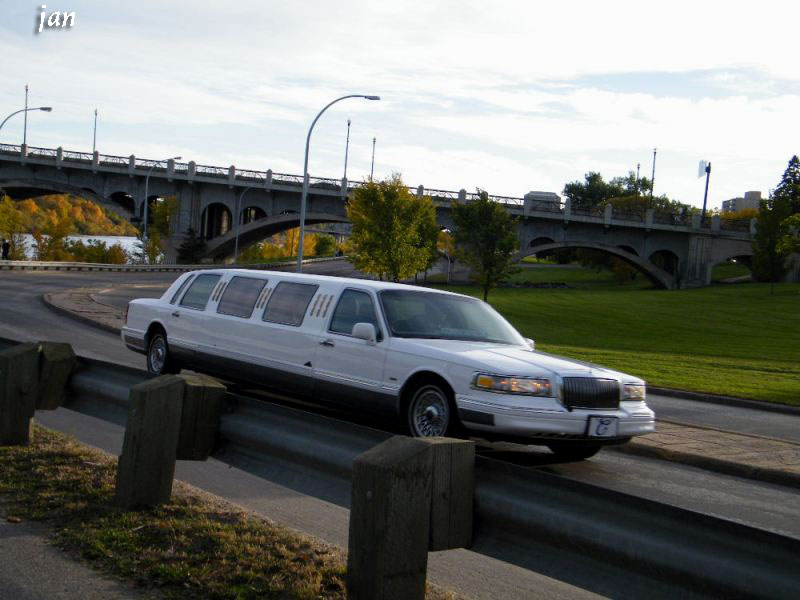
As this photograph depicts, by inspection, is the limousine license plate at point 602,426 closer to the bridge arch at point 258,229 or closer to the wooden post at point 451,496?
the wooden post at point 451,496

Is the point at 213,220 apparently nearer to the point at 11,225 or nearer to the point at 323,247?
the point at 11,225

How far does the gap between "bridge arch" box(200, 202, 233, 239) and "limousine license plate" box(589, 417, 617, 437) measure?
87.4 meters

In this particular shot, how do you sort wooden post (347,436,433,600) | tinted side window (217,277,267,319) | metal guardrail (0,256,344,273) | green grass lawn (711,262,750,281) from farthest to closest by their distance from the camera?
green grass lawn (711,262,750,281) → metal guardrail (0,256,344,273) → tinted side window (217,277,267,319) → wooden post (347,436,433,600)

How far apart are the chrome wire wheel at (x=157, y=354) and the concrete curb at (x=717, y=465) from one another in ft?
18.9

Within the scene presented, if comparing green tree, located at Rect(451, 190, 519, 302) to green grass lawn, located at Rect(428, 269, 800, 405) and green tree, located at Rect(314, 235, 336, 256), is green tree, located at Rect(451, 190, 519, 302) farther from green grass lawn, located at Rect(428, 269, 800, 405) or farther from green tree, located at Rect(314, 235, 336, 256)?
green tree, located at Rect(314, 235, 336, 256)

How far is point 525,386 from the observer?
854cm

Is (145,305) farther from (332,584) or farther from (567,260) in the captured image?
(567,260)

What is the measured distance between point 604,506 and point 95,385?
4.61 metres

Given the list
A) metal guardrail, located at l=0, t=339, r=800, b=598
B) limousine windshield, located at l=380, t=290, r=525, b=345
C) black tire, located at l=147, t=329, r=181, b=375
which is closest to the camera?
metal guardrail, located at l=0, t=339, r=800, b=598

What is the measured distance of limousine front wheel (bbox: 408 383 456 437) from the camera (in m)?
8.79

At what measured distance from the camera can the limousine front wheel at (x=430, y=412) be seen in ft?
28.8

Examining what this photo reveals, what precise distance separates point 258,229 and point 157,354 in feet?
268

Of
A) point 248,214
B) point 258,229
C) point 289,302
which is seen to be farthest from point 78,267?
point 289,302

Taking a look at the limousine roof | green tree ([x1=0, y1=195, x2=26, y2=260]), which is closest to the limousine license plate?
the limousine roof
